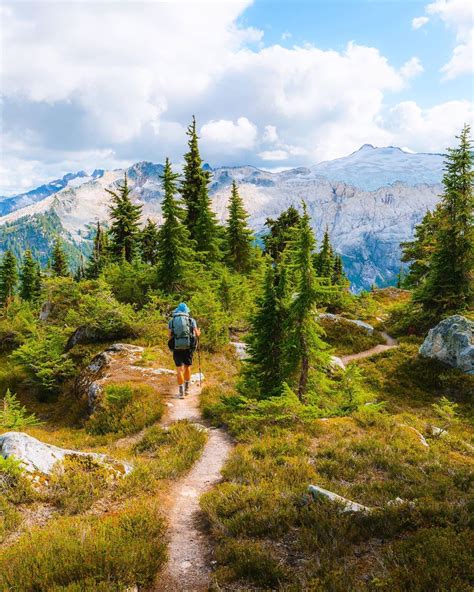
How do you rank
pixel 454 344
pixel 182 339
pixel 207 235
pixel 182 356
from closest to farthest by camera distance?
1. pixel 182 339
2. pixel 182 356
3. pixel 454 344
4. pixel 207 235

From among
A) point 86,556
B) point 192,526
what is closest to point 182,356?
point 192,526

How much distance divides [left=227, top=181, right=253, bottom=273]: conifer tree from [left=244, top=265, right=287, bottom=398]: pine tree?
22205mm

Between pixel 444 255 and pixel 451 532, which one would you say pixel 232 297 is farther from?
pixel 451 532

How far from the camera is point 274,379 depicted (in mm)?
13094

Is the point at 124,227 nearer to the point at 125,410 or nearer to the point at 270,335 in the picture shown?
the point at 125,410

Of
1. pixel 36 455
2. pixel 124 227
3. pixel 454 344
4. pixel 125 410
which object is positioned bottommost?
pixel 454 344

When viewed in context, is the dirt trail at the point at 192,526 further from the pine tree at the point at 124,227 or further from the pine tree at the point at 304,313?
the pine tree at the point at 124,227

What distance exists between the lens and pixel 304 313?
1222 cm

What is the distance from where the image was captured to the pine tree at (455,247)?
87.0 feet

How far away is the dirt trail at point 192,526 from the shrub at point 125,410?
88 cm

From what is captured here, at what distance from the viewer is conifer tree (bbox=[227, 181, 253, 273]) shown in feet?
116

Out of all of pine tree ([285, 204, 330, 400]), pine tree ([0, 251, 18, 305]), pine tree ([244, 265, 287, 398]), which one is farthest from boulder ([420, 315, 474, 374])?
pine tree ([0, 251, 18, 305])

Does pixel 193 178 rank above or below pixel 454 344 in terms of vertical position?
above

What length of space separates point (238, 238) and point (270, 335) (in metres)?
24.1
